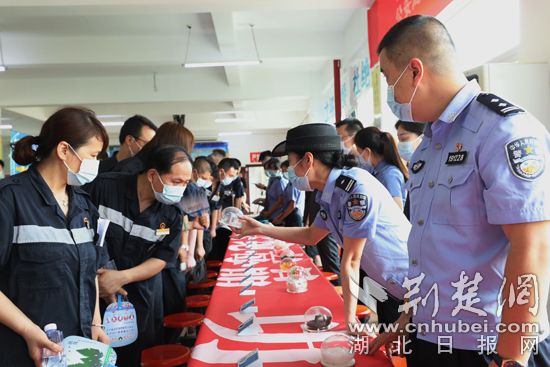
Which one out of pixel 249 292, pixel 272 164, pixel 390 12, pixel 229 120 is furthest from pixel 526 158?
pixel 229 120

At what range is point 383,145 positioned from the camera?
9.09ft

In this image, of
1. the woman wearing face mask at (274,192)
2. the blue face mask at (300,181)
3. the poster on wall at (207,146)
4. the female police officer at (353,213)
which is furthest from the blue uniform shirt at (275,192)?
the poster on wall at (207,146)

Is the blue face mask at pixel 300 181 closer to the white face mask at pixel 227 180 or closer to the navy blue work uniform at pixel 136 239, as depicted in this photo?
the navy blue work uniform at pixel 136 239

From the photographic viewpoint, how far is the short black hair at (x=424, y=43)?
98 cm

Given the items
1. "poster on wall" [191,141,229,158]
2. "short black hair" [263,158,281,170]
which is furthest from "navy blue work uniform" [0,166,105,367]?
"poster on wall" [191,141,229,158]

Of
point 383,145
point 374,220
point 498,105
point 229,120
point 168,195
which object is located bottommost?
point 374,220

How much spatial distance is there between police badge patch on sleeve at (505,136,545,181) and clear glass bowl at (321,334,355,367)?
2.16 feet

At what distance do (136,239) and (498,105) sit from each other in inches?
64.8

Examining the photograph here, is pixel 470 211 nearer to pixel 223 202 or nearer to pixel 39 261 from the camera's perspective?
pixel 39 261

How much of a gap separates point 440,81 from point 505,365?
627mm

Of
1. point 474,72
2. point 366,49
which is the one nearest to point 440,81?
point 474,72

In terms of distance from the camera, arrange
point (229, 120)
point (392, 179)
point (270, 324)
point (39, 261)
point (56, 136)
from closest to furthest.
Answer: point (39, 261) → point (56, 136) → point (270, 324) → point (392, 179) → point (229, 120)

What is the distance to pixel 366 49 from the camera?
5148 mm

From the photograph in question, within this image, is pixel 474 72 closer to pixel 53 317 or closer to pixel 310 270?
pixel 310 270
